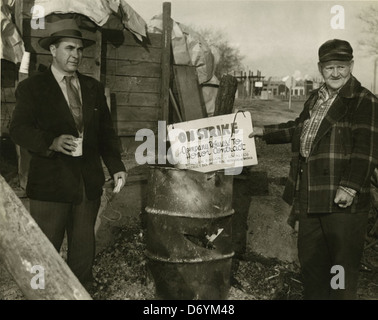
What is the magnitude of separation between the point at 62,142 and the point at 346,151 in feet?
6.46

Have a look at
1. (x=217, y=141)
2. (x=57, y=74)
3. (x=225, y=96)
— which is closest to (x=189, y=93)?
(x=225, y=96)

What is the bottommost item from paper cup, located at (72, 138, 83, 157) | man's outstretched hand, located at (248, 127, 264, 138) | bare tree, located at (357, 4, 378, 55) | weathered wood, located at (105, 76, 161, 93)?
paper cup, located at (72, 138, 83, 157)

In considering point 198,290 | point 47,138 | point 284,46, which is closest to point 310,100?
point 284,46

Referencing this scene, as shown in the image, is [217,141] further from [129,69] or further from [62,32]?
[129,69]

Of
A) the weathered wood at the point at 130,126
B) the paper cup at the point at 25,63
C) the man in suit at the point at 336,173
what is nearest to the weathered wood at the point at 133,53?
the weathered wood at the point at 130,126

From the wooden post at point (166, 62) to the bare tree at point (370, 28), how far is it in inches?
104

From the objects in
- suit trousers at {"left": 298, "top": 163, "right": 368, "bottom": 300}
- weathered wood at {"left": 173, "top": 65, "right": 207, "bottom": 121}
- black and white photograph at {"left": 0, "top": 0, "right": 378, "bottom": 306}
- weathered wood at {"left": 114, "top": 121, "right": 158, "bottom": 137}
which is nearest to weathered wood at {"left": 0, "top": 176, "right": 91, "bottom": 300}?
black and white photograph at {"left": 0, "top": 0, "right": 378, "bottom": 306}

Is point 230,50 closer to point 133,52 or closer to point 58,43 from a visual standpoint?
point 133,52

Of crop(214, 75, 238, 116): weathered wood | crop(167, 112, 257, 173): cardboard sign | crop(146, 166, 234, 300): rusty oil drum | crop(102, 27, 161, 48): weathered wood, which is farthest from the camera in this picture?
crop(102, 27, 161, 48): weathered wood

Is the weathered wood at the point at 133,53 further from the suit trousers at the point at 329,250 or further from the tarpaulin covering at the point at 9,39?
the suit trousers at the point at 329,250

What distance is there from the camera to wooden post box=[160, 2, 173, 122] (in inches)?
236

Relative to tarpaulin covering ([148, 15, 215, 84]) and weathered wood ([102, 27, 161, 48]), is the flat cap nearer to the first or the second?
tarpaulin covering ([148, 15, 215, 84])

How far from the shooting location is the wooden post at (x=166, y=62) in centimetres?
600

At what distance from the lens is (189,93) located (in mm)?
6355
